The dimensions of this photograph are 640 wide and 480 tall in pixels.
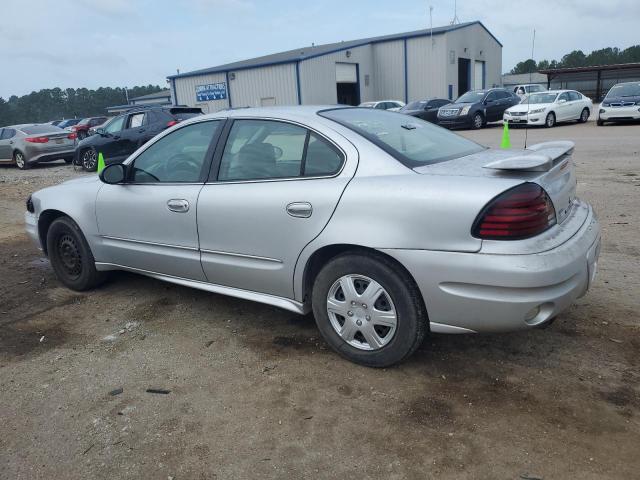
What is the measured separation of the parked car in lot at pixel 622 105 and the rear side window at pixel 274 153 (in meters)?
17.6

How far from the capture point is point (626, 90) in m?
18.4

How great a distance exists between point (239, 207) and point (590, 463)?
2.36 m

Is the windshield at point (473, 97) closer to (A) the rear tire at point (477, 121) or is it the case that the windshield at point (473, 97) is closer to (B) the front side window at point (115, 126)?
(A) the rear tire at point (477, 121)

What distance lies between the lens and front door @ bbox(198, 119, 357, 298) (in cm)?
317

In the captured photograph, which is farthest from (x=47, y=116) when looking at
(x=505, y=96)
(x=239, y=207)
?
(x=239, y=207)

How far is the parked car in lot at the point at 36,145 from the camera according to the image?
16.4 meters

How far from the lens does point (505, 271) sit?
2.60 meters

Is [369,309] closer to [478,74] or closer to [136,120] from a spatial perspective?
[136,120]

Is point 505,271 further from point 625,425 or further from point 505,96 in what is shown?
point 505,96

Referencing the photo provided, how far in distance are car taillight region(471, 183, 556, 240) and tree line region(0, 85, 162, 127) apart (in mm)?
106003

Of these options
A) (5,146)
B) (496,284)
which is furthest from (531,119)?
(496,284)

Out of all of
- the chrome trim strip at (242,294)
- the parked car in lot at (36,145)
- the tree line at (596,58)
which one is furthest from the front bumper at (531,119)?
the tree line at (596,58)

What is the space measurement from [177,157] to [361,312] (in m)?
1.91

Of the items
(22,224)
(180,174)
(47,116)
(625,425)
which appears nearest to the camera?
(625,425)
